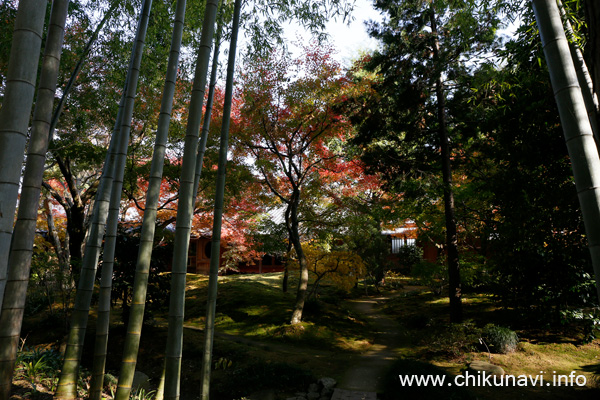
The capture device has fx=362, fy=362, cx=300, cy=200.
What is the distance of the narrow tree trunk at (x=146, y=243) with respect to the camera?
2.96m

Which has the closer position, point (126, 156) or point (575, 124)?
point (575, 124)

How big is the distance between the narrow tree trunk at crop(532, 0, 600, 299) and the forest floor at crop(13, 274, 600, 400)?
3992 mm

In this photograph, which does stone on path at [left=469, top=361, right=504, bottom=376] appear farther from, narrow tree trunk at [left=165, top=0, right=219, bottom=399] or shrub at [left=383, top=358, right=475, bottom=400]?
narrow tree trunk at [left=165, top=0, right=219, bottom=399]

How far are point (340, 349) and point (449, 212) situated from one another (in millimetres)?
4088

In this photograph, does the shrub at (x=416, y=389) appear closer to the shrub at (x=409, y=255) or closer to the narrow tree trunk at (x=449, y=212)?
the narrow tree trunk at (x=449, y=212)

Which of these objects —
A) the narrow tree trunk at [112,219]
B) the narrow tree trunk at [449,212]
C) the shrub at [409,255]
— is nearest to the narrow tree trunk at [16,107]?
the narrow tree trunk at [112,219]

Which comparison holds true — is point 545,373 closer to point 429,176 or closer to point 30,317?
point 429,176

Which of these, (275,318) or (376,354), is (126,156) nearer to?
(376,354)

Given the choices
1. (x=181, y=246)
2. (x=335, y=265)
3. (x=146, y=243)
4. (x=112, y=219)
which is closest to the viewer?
(x=181, y=246)

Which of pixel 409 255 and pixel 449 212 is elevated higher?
pixel 449 212

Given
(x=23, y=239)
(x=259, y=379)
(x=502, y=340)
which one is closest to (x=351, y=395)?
(x=259, y=379)

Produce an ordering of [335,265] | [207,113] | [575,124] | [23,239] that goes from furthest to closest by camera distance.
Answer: [335,265] < [207,113] < [23,239] < [575,124]

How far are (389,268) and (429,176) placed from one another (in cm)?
991

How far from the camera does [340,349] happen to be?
26.7ft
